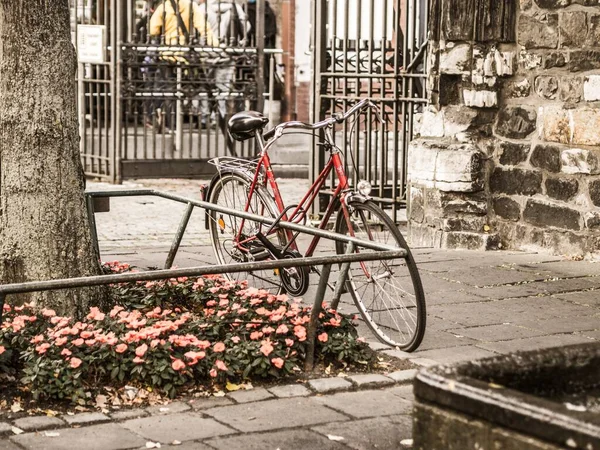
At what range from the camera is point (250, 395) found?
4934 mm

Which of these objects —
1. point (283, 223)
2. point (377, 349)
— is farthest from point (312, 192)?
point (377, 349)

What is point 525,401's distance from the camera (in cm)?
238

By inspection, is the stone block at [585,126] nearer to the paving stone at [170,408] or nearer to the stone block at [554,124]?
the stone block at [554,124]

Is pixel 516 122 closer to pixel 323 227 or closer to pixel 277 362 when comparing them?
pixel 323 227

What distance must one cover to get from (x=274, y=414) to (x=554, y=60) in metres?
4.50

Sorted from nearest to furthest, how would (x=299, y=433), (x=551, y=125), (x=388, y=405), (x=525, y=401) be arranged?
(x=525, y=401), (x=299, y=433), (x=388, y=405), (x=551, y=125)

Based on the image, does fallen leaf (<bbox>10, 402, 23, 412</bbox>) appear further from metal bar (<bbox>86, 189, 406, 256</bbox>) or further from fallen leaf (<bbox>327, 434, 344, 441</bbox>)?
metal bar (<bbox>86, 189, 406, 256</bbox>)

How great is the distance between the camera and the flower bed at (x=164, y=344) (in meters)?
4.86

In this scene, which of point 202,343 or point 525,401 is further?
point 202,343

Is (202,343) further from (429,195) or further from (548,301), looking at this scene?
(429,195)

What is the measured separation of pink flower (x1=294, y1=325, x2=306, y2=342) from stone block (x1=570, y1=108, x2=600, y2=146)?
11.4ft

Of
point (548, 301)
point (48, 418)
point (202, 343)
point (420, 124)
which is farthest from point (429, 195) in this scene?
point (48, 418)

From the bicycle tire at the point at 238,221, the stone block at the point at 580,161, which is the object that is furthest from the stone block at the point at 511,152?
the bicycle tire at the point at 238,221

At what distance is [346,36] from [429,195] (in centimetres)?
173
